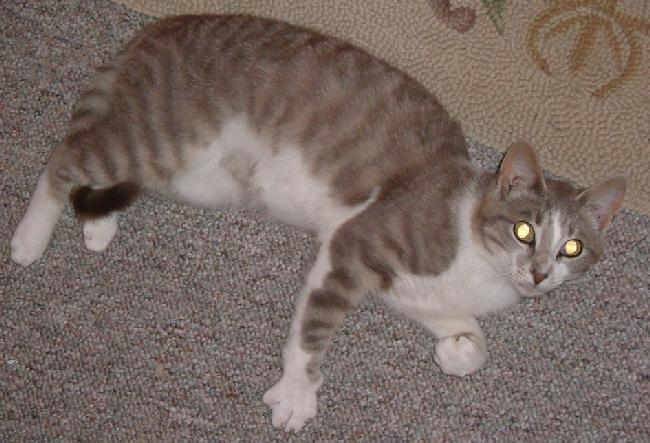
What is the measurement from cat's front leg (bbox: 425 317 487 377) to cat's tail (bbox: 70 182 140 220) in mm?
683

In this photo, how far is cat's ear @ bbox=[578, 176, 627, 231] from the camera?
49.6 inches

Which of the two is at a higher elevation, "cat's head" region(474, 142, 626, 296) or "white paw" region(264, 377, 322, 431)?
"cat's head" region(474, 142, 626, 296)

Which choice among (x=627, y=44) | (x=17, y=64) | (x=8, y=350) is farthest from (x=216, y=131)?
(x=627, y=44)

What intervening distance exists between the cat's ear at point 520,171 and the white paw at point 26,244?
97cm

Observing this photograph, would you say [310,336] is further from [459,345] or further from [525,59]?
[525,59]

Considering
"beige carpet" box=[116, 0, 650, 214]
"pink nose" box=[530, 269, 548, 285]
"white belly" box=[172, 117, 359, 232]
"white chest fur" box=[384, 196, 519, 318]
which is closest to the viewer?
"pink nose" box=[530, 269, 548, 285]

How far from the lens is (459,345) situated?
1.42 metres

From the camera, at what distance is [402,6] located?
169 centimetres

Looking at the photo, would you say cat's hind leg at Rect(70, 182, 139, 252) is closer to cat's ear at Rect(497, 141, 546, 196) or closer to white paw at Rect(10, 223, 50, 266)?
white paw at Rect(10, 223, 50, 266)

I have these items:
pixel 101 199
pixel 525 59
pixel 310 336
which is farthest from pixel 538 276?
pixel 101 199

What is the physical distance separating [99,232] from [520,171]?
0.89 meters

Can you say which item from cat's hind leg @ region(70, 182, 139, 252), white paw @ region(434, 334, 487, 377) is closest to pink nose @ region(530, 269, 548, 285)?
white paw @ region(434, 334, 487, 377)

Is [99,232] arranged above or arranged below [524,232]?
below

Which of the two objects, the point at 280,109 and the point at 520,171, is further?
the point at 280,109
